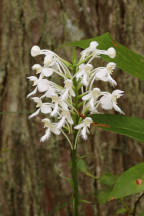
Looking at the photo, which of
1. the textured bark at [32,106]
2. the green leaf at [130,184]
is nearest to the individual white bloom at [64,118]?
the green leaf at [130,184]

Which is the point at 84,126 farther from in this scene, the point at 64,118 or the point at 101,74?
the point at 101,74

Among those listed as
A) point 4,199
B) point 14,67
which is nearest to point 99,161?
point 4,199

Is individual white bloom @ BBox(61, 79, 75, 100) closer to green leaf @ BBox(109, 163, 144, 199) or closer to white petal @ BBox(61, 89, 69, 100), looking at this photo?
white petal @ BBox(61, 89, 69, 100)

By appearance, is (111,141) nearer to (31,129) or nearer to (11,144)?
(31,129)

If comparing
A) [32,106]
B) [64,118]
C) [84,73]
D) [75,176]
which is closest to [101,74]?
[84,73]

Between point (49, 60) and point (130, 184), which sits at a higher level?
point (49, 60)

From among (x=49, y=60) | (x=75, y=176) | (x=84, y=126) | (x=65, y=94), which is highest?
(x=49, y=60)

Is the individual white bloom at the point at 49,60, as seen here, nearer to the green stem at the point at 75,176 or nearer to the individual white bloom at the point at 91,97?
the individual white bloom at the point at 91,97
